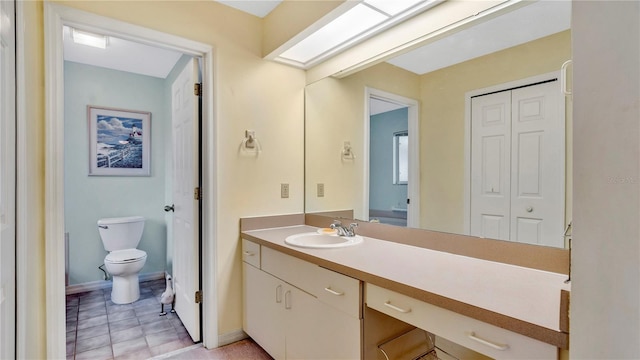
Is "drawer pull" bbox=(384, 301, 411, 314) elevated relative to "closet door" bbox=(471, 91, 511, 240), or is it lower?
lower

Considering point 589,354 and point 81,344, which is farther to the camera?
point 81,344

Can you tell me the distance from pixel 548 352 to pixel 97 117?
12.8 ft

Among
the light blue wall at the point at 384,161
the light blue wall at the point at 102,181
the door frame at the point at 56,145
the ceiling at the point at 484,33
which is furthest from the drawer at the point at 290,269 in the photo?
the light blue wall at the point at 102,181

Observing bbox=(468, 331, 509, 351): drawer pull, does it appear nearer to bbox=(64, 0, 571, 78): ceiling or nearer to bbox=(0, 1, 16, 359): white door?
bbox=(64, 0, 571, 78): ceiling

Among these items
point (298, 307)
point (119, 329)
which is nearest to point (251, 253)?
point (298, 307)

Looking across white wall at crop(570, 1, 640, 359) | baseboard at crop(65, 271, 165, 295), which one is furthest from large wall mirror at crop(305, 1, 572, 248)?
baseboard at crop(65, 271, 165, 295)

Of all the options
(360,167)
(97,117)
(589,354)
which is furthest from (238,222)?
(97,117)

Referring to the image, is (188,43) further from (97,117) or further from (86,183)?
(86,183)

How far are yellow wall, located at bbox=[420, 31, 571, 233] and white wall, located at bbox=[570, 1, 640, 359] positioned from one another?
0.97 meters

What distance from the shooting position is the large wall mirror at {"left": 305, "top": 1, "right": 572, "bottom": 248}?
127cm

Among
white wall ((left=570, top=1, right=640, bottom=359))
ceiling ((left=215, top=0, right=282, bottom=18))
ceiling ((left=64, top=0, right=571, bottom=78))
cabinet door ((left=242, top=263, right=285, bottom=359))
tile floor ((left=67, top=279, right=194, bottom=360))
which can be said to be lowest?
tile floor ((left=67, top=279, right=194, bottom=360))

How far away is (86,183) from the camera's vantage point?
3.22 m

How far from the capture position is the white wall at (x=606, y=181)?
466 mm

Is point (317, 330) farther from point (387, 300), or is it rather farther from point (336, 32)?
point (336, 32)
